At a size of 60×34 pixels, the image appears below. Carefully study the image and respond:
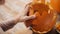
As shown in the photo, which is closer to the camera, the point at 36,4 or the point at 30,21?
the point at 30,21

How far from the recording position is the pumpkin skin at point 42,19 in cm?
69

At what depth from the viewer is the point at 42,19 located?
710 millimetres

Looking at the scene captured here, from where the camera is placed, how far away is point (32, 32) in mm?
745

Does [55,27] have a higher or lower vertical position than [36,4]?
lower

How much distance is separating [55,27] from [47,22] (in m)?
0.08

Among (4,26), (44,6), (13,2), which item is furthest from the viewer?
(13,2)

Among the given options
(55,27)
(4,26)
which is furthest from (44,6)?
(4,26)

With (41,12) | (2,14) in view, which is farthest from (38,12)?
(2,14)

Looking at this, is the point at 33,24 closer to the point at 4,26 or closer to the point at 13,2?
the point at 4,26

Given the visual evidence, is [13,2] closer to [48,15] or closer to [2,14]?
[2,14]

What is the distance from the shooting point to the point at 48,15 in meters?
0.73

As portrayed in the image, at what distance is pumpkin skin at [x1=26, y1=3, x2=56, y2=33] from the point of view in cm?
69

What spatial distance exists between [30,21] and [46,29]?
0.29 feet

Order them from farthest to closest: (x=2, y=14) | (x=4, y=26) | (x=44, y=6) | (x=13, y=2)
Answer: (x=13, y=2) → (x=2, y=14) → (x=44, y=6) → (x=4, y=26)
